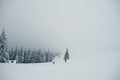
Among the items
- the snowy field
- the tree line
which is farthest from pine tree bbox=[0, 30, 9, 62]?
the snowy field

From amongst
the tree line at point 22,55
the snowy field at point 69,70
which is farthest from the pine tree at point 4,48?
the snowy field at point 69,70

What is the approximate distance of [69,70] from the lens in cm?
303

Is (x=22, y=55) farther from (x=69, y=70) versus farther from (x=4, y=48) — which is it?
(x=69, y=70)

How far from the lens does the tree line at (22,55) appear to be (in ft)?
9.68

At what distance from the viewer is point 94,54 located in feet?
10.2

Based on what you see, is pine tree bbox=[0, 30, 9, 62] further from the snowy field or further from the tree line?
the snowy field

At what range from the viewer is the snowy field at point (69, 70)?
2994mm

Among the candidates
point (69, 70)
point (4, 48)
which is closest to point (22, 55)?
point (4, 48)

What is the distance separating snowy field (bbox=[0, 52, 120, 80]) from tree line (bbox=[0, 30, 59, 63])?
9 centimetres

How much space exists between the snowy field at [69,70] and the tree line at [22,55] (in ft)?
0.29

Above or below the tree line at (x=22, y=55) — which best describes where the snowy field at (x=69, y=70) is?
below

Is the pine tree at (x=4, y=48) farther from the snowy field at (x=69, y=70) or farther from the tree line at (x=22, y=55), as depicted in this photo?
the snowy field at (x=69, y=70)

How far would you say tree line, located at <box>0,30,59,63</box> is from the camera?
9.68ft

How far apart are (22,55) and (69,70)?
88cm
